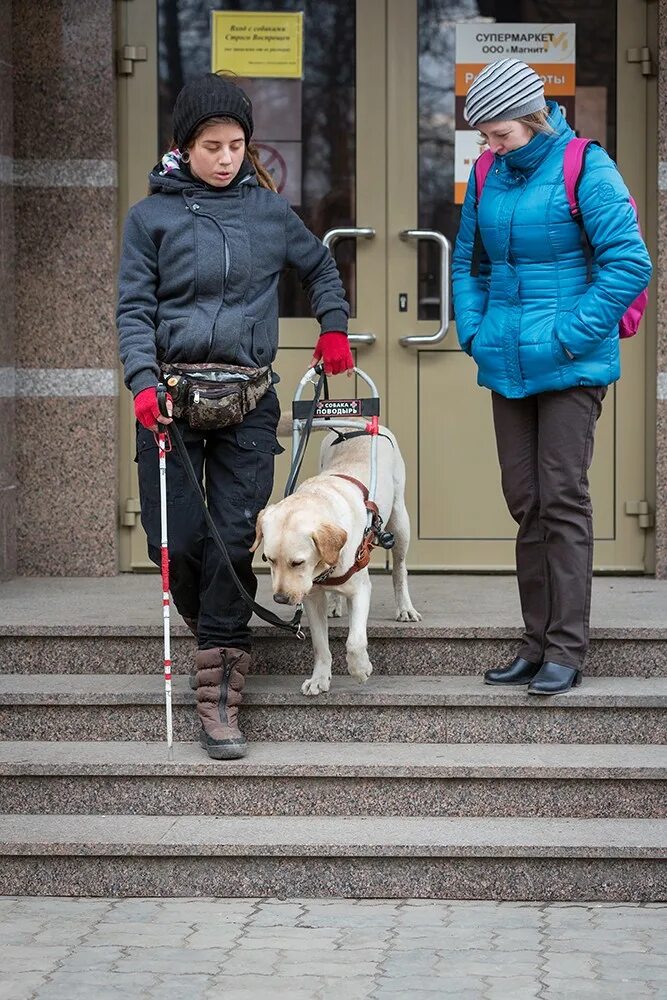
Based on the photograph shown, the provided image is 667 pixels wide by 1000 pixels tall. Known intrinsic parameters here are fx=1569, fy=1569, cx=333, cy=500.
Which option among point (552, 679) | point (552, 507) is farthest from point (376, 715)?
point (552, 507)

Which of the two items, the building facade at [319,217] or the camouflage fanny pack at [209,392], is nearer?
the camouflage fanny pack at [209,392]

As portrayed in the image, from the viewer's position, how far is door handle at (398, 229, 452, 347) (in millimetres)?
7012

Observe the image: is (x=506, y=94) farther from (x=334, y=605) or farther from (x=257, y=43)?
(x=257, y=43)

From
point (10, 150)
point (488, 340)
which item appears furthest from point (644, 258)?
point (10, 150)

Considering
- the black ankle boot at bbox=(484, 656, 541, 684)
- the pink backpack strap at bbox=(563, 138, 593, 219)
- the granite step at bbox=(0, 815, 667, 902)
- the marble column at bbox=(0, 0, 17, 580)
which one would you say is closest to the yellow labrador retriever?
the black ankle boot at bbox=(484, 656, 541, 684)

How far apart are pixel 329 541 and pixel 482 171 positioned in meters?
1.40

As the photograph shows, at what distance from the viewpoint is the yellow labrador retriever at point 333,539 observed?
195 inches

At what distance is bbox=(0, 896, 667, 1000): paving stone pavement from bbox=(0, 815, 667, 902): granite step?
5 cm

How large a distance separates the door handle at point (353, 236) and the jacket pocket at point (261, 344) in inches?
69.7

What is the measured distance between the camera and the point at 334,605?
246 inches

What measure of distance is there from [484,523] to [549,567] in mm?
1864

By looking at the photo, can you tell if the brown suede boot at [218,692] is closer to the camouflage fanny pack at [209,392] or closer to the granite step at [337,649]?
the granite step at [337,649]

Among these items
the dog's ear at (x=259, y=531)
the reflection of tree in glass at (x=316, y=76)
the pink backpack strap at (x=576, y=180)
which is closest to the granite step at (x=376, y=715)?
the dog's ear at (x=259, y=531)

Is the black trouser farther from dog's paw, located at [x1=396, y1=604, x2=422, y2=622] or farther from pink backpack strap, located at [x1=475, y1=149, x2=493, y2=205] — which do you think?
pink backpack strap, located at [x1=475, y1=149, x2=493, y2=205]
